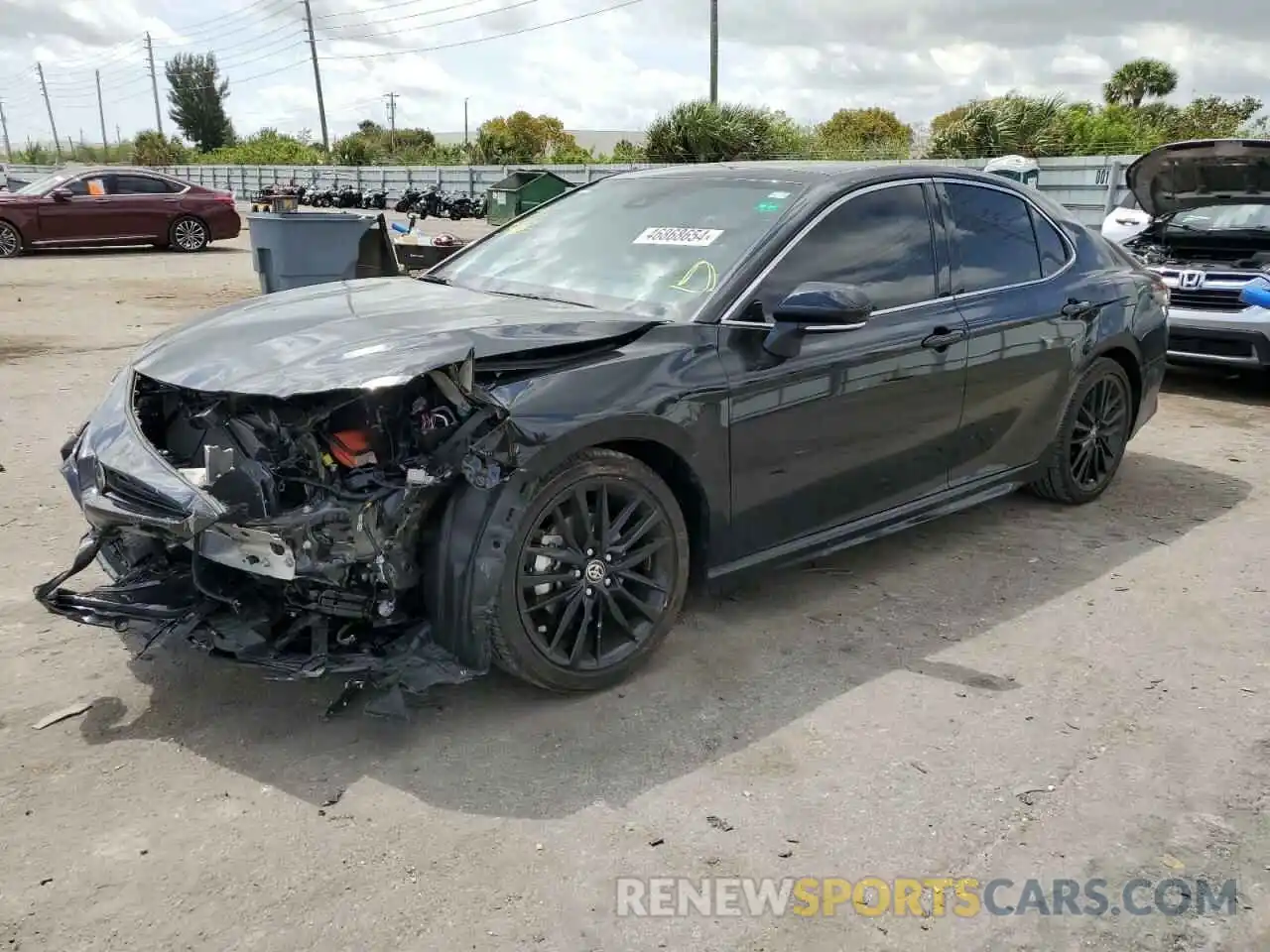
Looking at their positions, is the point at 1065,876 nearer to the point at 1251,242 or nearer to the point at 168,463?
the point at 168,463

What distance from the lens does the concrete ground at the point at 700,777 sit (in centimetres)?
252

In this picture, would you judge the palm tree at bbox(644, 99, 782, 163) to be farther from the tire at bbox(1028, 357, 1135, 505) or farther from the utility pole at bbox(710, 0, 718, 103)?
the tire at bbox(1028, 357, 1135, 505)

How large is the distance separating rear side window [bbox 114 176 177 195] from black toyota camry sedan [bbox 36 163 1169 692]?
16.1m

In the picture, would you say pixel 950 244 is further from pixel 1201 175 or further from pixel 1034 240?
pixel 1201 175

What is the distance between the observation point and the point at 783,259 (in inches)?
152

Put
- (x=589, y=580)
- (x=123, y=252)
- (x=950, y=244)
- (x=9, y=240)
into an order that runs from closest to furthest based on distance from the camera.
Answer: (x=589, y=580)
(x=950, y=244)
(x=9, y=240)
(x=123, y=252)

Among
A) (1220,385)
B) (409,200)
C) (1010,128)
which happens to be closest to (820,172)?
(1220,385)

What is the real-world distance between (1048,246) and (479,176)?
32.3 meters

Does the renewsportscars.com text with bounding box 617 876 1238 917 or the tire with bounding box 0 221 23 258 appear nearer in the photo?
the renewsportscars.com text with bounding box 617 876 1238 917

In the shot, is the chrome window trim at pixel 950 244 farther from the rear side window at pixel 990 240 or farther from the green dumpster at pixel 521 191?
the green dumpster at pixel 521 191

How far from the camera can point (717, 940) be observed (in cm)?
248

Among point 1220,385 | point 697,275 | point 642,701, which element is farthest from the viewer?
point 1220,385

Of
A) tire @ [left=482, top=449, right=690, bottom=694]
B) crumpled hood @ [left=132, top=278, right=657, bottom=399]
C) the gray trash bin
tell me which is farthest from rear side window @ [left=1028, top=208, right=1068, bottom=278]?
the gray trash bin

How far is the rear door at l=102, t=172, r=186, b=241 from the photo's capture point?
59.8 ft
